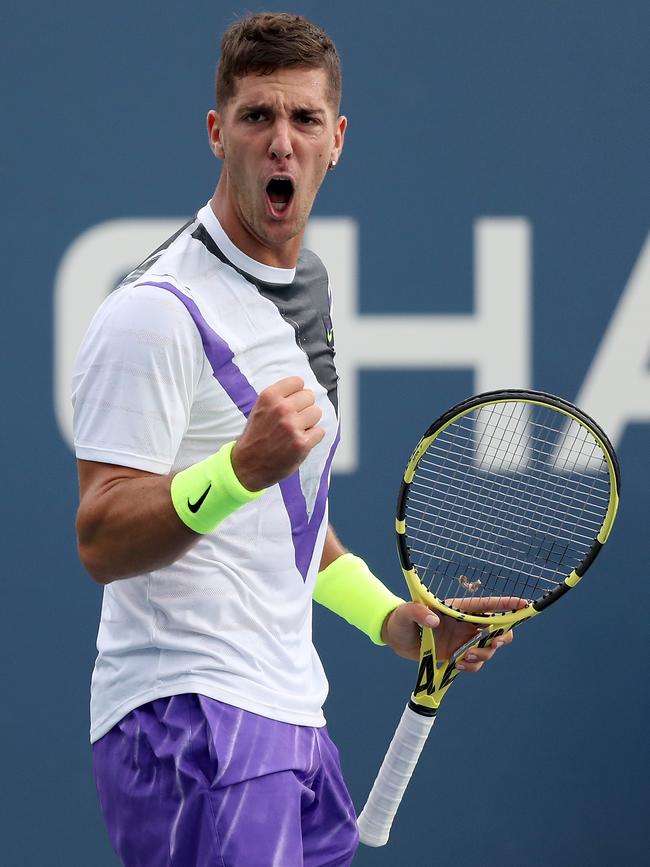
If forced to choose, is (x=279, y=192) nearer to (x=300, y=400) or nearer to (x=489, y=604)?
(x=300, y=400)

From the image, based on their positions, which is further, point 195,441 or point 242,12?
point 242,12

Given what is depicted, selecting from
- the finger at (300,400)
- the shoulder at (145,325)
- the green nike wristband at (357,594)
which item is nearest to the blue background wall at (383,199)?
the green nike wristband at (357,594)

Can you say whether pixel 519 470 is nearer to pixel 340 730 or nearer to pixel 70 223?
pixel 340 730

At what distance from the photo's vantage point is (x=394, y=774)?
89.1 inches

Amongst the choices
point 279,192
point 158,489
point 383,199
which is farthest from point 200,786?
point 383,199

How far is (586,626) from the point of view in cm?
346

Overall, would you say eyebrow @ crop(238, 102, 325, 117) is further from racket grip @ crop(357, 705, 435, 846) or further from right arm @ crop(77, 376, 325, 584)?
racket grip @ crop(357, 705, 435, 846)

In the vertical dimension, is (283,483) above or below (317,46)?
A: below

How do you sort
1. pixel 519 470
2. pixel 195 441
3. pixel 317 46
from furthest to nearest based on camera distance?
pixel 519 470 → pixel 317 46 → pixel 195 441

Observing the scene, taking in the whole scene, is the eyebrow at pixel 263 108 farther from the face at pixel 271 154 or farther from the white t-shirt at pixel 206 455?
the white t-shirt at pixel 206 455

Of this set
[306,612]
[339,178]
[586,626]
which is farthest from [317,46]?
[586,626]

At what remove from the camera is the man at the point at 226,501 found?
175 centimetres

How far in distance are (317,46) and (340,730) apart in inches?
77.1

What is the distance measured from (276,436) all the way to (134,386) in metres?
0.22
